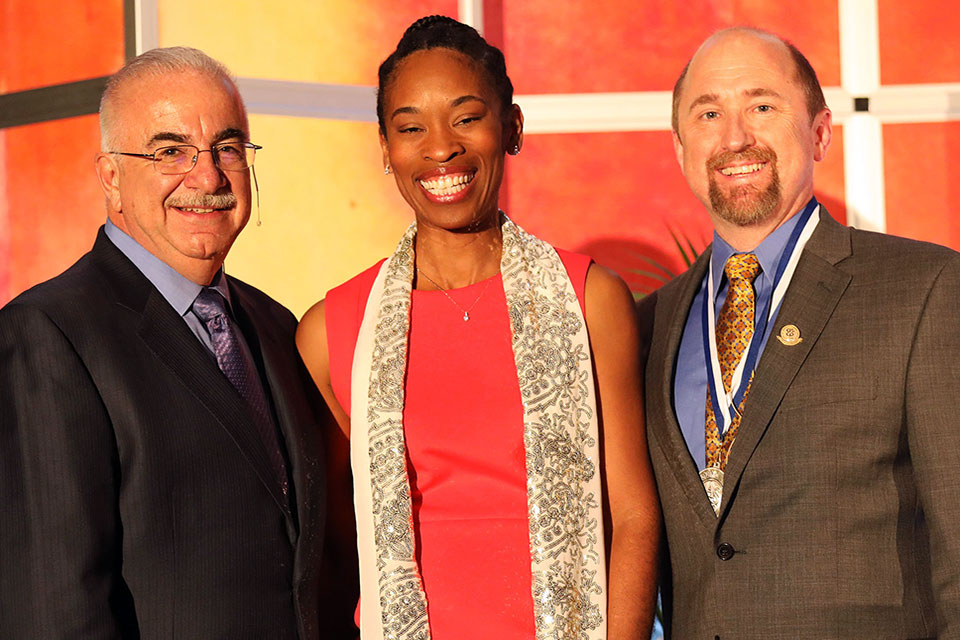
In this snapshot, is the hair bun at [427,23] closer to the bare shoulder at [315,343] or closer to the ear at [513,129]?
the ear at [513,129]

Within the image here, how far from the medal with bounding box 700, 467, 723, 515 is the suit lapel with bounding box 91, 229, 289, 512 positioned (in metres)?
0.92

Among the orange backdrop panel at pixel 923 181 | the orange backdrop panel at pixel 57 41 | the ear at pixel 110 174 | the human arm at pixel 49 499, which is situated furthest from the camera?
the orange backdrop panel at pixel 923 181

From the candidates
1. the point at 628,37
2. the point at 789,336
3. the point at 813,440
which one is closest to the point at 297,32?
the point at 628,37

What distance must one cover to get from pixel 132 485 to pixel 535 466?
2.79 feet

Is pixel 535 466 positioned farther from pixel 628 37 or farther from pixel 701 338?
pixel 628 37

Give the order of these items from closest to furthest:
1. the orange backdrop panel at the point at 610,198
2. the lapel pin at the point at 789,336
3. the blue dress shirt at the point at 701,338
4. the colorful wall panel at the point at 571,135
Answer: the lapel pin at the point at 789,336
the blue dress shirt at the point at 701,338
the colorful wall panel at the point at 571,135
the orange backdrop panel at the point at 610,198

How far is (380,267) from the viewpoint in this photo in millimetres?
2883

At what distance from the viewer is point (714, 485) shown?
2449 millimetres

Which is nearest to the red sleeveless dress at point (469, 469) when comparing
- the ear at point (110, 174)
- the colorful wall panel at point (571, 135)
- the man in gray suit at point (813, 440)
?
the man in gray suit at point (813, 440)

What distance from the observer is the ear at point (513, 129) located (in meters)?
2.69

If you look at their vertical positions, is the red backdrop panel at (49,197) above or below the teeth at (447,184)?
above

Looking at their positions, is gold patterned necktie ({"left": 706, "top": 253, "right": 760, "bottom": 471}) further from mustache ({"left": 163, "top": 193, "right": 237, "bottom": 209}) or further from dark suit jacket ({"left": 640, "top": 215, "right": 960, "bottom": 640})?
mustache ({"left": 163, "top": 193, "right": 237, "bottom": 209})

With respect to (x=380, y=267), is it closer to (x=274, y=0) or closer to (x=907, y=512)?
(x=907, y=512)

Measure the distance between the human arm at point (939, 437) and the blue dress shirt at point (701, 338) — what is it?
0.33m
